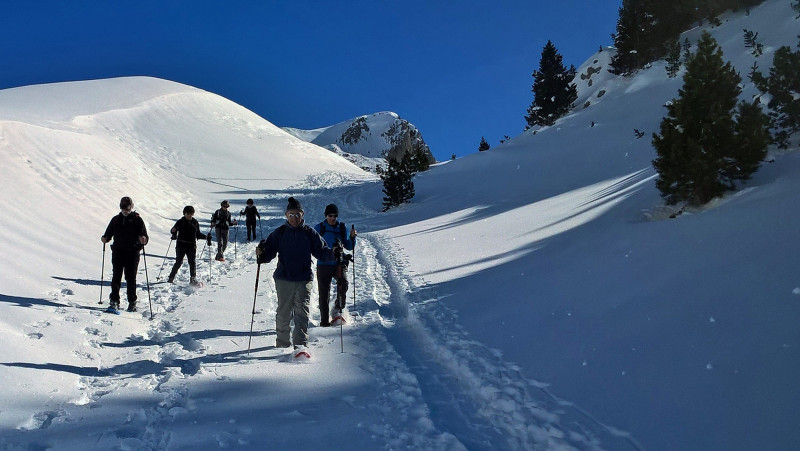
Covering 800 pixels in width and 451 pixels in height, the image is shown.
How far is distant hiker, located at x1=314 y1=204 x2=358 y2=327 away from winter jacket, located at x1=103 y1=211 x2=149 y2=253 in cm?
307

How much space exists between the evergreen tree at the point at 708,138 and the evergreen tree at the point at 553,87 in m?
32.8

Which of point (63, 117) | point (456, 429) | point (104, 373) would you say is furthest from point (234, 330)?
point (63, 117)

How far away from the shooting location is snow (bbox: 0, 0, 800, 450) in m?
3.76

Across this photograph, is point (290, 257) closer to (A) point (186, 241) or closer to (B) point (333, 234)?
(B) point (333, 234)

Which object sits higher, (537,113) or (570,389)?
(537,113)

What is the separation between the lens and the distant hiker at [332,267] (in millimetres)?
7285

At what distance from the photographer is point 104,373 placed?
16.3 feet

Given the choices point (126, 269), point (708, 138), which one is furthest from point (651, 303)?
point (126, 269)

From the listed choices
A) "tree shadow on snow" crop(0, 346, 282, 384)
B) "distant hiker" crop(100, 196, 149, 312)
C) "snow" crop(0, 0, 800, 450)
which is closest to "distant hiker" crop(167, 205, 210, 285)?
"snow" crop(0, 0, 800, 450)

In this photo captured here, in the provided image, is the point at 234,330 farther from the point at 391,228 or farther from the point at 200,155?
the point at 200,155

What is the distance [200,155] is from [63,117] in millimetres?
11201

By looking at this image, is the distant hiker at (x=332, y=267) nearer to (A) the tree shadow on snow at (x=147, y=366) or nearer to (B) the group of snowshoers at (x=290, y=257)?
(B) the group of snowshoers at (x=290, y=257)

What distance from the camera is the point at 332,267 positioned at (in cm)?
739

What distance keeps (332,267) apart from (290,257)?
4.81 feet
